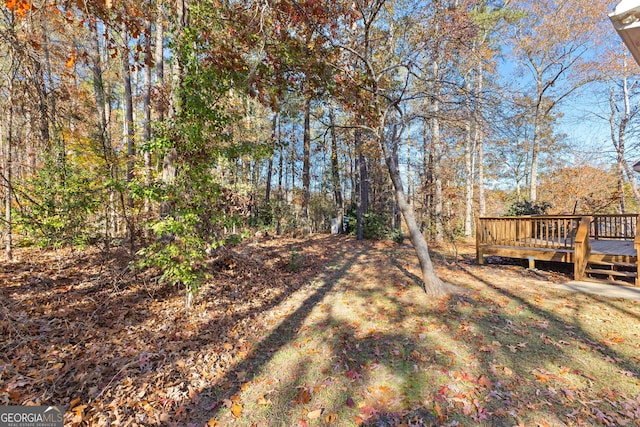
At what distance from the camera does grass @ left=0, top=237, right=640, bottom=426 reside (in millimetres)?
2414

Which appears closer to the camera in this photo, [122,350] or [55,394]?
[55,394]

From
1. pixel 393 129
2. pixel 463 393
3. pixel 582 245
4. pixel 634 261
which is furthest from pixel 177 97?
pixel 634 261

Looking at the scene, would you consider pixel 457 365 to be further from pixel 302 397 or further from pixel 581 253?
pixel 581 253

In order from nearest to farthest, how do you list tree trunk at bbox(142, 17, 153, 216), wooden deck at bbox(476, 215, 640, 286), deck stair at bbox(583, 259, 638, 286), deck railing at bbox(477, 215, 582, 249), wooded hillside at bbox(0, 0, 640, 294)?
wooded hillside at bbox(0, 0, 640, 294) → tree trunk at bbox(142, 17, 153, 216) → deck stair at bbox(583, 259, 638, 286) → wooden deck at bbox(476, 215, 640, 286) → deck railing at bbox(477, 215, 582, 249)

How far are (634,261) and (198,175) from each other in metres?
8.85

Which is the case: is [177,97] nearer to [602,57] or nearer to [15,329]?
[15,329]

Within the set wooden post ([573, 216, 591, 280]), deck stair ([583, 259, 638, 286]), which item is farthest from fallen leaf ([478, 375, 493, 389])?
deck stair ([583, 259, 638, 286])

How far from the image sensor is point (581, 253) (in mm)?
5684

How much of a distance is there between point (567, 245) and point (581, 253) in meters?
1.03

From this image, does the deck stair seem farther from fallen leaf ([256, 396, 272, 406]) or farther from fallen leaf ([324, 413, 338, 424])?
fallen leaf ([256, 396, 272, 406])

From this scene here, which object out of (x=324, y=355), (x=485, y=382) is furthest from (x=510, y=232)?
(x=324, y=355)

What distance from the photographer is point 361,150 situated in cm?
1142

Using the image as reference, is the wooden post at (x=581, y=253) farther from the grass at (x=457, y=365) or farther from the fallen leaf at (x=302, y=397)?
the fallen leaf at (x=302, y=397)

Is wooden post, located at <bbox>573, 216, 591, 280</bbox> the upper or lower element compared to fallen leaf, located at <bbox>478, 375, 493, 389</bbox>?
upper
